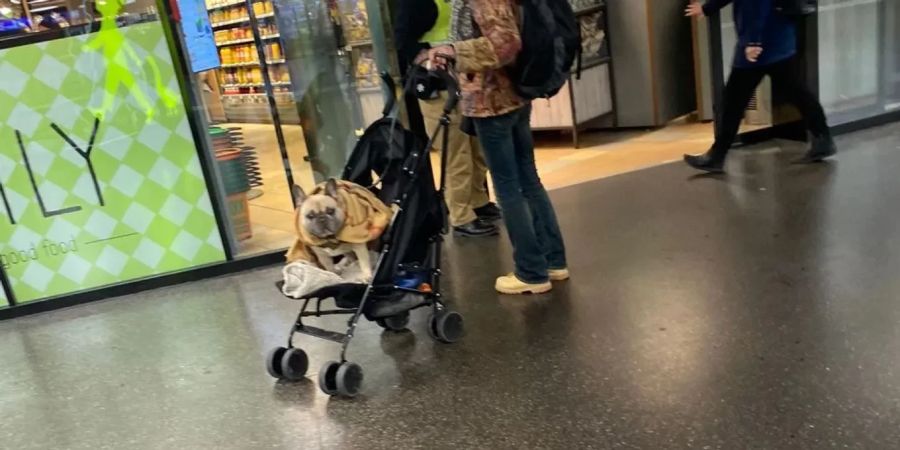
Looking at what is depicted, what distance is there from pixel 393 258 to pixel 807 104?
306 centimetres

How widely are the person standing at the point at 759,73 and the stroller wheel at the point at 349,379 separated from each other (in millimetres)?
2922

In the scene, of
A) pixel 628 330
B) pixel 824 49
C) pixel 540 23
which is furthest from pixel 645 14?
pixel 628 330

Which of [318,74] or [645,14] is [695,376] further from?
[645,14]

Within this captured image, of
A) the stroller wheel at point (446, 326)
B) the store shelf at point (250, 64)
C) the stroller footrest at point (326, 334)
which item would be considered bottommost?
the stroller wheel at point (446, 326)

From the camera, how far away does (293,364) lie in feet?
9.25

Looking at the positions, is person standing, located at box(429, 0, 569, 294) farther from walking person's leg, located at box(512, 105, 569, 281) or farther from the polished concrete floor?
the polished concrete floor

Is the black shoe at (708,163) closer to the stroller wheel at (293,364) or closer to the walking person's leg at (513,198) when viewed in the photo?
the walking person's leg at (513,198)

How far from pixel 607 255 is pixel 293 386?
162 centimetres

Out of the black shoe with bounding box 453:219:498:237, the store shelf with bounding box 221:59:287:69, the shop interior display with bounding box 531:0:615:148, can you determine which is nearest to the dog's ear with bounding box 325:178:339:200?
the black shoe with bounding box 453:219:498:237

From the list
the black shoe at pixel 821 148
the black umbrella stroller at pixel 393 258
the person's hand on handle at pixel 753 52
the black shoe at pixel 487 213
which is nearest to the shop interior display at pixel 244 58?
the black shoe at pixel 487 213

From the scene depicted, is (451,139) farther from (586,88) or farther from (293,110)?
(586,88)

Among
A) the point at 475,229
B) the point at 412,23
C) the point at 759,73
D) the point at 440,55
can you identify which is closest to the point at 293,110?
the point at 412,23

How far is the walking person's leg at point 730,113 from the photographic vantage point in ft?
14.8

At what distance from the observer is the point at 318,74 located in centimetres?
453
